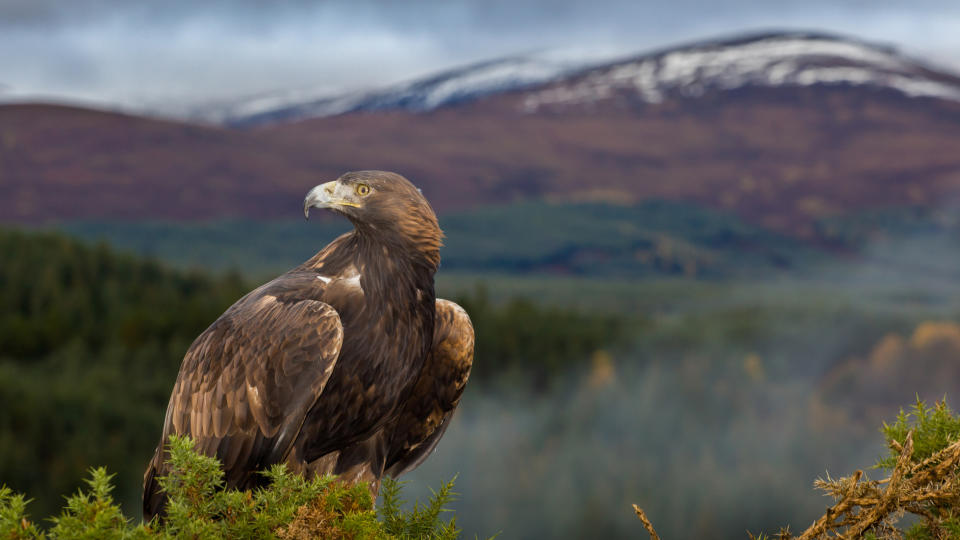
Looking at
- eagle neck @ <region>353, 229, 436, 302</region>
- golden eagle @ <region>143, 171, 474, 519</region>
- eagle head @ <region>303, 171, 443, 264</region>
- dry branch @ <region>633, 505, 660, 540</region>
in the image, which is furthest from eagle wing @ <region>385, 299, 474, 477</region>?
dry branch @ <region>633, 505, 660, 540</region>

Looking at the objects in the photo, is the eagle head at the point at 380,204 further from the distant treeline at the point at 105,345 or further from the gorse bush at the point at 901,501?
the distant treeline at the point at 105,345

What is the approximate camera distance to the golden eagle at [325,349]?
466cm

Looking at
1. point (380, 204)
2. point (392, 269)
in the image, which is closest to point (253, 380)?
point (392, 269)

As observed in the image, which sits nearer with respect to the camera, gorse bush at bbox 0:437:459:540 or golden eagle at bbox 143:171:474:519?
gorse bush at bbox 0:437:459:540

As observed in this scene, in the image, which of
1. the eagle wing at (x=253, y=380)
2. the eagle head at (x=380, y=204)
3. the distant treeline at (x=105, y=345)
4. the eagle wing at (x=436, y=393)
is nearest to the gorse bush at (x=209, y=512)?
the eagle wing at (x=253, y=380)

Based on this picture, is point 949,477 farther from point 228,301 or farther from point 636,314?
point 636,314

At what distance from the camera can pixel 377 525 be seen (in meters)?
2.75

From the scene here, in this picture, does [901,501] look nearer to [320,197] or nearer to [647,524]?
[647,524]

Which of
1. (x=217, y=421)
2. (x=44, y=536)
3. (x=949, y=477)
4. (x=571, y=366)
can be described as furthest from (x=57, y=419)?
(x=949, y=477)

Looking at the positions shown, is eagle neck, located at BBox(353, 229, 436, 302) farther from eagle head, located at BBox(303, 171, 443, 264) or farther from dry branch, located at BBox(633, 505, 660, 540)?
dry branch, located at BBox(633, 505, 660, 540)

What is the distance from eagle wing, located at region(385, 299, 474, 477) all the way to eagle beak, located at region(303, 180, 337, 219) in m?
1.13

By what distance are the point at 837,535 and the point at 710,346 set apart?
25211 millimetres

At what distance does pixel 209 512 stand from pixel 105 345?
24932mm

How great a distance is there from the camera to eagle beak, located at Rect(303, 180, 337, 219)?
15.5ft
